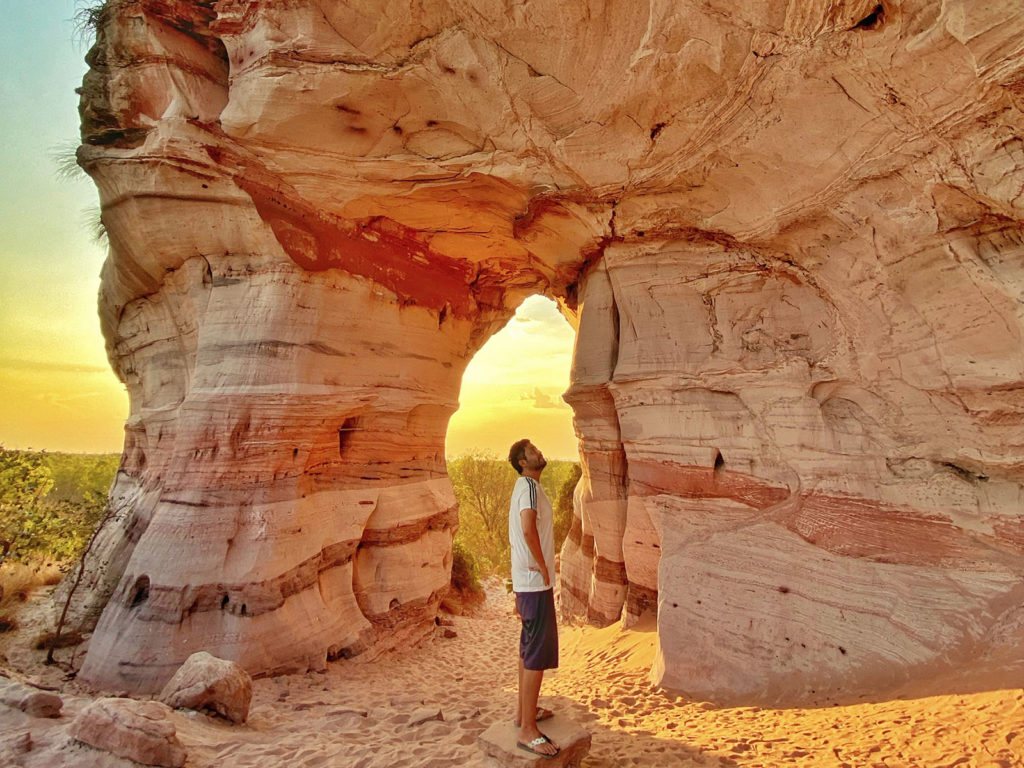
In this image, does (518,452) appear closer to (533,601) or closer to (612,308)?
(533,601)

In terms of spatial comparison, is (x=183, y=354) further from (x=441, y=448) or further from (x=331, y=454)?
(x=441, y=448)

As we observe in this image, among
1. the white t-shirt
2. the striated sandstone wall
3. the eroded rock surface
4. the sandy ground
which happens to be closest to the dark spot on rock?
the striated sandstone wall

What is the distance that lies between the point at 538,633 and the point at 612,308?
4665mm

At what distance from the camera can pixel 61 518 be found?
7.18 meters

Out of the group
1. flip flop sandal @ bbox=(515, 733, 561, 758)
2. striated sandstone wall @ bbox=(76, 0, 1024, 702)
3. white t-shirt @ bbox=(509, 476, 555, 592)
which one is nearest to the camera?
flip flop sandal @ bbox=(515, 733, 561, 758)

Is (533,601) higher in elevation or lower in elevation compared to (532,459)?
lower

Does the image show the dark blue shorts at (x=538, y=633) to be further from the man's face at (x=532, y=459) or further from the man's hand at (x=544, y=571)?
the man's face at (x=532, y=459)

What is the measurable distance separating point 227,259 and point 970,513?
8328 millimetres

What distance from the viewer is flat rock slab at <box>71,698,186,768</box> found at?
9.04ft

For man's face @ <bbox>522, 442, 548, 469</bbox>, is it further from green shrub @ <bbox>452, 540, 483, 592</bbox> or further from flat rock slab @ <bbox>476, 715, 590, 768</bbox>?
green shrub @ <bbox>452, 540, 483, 592</bbox>

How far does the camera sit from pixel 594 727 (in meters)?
3.71

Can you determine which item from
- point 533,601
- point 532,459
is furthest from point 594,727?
point 532,459

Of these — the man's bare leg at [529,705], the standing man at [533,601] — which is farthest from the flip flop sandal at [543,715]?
the man's bare leg at [529,705]

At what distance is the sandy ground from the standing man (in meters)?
0.50
